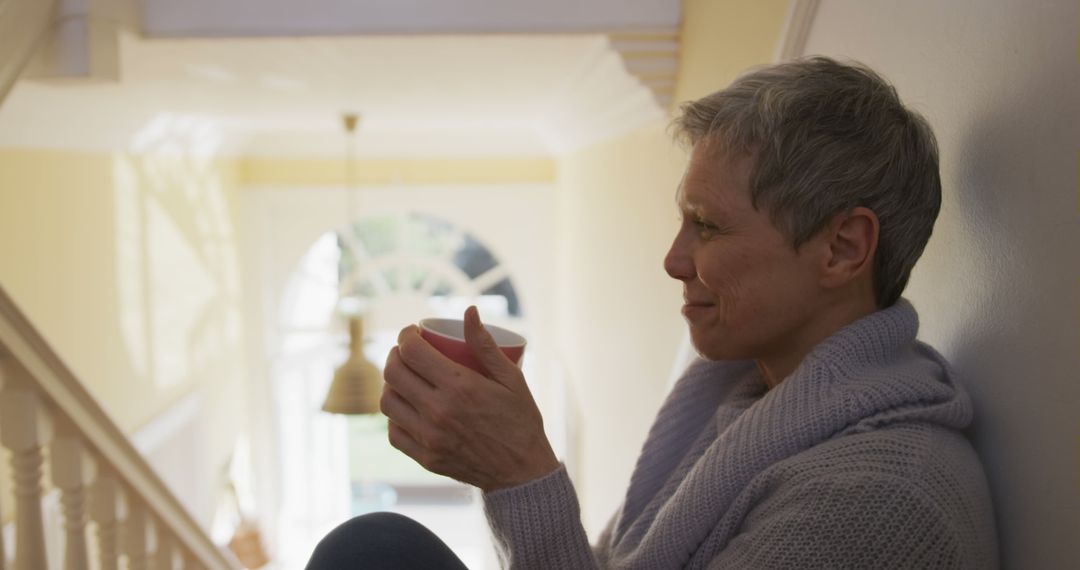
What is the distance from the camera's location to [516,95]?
342 cm

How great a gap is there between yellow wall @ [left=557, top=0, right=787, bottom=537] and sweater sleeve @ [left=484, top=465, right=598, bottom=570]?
1.39ft

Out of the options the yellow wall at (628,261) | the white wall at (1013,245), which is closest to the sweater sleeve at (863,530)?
the white wall at (1013,245)

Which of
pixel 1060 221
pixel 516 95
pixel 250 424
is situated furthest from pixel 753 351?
pixel 250 424

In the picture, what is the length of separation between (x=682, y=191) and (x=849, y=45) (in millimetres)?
439

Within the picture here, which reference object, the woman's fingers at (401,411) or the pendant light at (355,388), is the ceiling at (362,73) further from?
the woman's fingers at (401,411)

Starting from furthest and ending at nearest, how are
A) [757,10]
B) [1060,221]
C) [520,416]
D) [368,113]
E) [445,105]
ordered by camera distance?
1. [368,113]
2. [445,105]
3. [757,10]
4. [520,416]
5. [1060,221]

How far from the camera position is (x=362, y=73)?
2834 millimetres

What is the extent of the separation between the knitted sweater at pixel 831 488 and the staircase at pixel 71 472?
81 centimetres

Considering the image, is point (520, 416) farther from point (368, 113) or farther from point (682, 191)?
point (368, 113)

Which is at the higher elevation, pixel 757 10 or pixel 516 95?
pixel 757 10

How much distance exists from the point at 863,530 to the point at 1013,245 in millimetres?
290

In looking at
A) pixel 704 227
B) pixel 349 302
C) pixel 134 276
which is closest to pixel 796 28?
pixel 704 227

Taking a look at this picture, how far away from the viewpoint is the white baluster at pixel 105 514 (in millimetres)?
1651

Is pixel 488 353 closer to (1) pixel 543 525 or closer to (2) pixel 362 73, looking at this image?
(1) pixel 543 525
